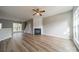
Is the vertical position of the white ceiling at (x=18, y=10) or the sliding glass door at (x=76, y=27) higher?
the white ceiling at (x=18, y=10)

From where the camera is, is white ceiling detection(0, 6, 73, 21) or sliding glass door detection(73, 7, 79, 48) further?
white ceiling detection(0, 6, 73, 21)

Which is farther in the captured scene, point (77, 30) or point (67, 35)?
point (67, 35)

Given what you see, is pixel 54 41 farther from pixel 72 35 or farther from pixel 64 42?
pixel 72 35

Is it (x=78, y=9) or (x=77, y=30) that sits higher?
(x=78, y=9)

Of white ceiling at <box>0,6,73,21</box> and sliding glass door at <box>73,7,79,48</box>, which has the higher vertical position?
white ceiling at <box>0,6,73,21</box>

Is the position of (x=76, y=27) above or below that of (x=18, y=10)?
below

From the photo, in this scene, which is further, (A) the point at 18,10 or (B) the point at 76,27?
(A) the point at 18,10

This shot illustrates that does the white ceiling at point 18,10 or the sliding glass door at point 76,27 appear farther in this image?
the white ceiling at point 18,10
